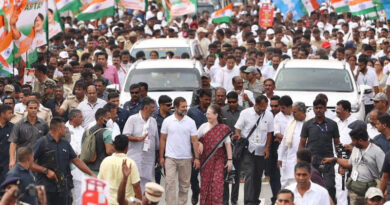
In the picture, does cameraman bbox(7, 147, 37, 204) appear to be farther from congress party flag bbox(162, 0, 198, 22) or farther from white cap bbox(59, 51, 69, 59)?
congress party flag bbox(162, 0, 198, 22)

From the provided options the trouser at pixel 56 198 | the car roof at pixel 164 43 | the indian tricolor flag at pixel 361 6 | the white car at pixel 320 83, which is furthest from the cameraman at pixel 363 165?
→ the indian tricolor flag at pixel 361 6

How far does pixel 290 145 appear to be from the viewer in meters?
16.1

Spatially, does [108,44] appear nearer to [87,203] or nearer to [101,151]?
[101,151]

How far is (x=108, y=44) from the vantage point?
29141 millimetres

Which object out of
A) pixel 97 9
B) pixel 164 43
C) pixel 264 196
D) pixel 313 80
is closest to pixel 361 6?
pixel 164 43

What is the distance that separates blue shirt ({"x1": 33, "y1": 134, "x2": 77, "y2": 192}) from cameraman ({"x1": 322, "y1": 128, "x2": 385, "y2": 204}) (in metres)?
3.17

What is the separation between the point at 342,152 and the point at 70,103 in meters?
5.10

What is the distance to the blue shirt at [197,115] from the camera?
17.4 metres

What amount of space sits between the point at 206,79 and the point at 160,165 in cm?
457

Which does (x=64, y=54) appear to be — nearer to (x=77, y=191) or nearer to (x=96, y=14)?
(x=96, y=14)

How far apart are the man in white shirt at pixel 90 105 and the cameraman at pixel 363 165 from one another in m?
5.05

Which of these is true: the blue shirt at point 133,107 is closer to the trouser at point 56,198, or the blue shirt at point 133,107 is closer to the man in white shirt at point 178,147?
the man in white shirt at point 178,147

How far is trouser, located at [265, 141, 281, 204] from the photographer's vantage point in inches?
683

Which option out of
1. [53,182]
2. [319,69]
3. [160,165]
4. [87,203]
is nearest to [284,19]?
[319,69]
